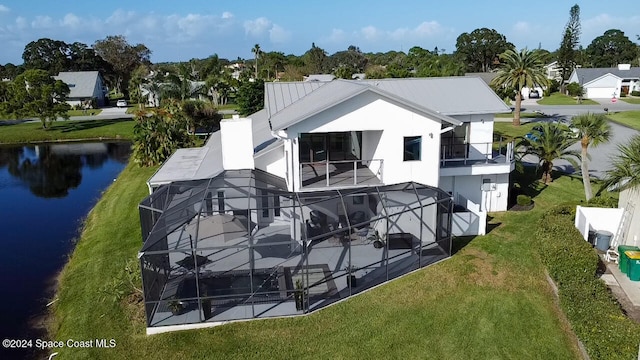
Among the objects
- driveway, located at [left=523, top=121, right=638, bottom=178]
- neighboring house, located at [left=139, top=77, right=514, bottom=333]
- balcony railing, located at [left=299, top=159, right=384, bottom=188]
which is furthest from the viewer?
driveway, located at [left=523, top=121, right=638, bottom=178]

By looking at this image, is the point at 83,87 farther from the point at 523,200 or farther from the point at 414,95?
the point at 523,200

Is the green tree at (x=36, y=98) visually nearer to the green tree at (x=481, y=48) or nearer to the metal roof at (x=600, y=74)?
the metal roof at (x=600, y=74)

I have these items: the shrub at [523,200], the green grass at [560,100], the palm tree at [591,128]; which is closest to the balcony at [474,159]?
the shrub at [523,200]

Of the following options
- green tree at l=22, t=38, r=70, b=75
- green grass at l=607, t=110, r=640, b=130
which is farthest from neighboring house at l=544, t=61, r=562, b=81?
green tree at l=22, t=38, r=70, b=75

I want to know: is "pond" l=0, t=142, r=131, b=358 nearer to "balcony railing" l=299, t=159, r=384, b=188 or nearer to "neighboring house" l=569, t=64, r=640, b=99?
"balcony railing" l=299, t=159, r=384, b=188

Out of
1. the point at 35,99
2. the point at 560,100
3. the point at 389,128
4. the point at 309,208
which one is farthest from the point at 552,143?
the point at 35,99
